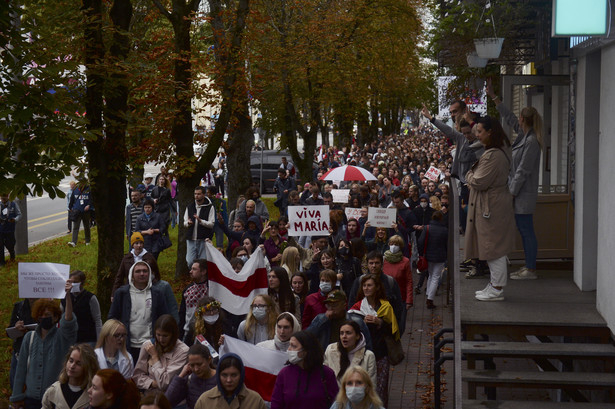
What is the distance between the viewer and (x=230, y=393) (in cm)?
725

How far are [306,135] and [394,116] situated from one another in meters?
68.8

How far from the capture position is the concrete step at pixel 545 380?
27.0 feet

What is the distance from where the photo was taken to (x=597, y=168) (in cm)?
1005

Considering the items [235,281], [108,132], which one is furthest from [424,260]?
[235,281]

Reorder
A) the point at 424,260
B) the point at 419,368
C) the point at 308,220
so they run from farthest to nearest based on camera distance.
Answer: the point at 424,260 → the point at 308,220 → the point at 419,368

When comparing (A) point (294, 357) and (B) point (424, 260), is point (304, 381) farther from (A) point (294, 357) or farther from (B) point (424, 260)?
(B) point (424, 260)

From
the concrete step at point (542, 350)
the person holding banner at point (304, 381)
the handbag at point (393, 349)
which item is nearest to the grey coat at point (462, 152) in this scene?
the handbag at point (393, 349)

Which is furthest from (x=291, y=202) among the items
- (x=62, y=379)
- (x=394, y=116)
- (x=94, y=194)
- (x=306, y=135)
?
(x=394, y=116)

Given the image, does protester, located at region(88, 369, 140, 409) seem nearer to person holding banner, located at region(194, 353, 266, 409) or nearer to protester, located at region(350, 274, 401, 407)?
person holding banner, located at region(194, 353, 266, 409)

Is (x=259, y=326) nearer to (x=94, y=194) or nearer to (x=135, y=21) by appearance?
(x=94, y=194)

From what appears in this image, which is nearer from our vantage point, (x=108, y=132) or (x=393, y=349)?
(x=393, y=349)

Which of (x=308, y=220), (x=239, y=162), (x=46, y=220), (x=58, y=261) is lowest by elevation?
(x=58, y=261)

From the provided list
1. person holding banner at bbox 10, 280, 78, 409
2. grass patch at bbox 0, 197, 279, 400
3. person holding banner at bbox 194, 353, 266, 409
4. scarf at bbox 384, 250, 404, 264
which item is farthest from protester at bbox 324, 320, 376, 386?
grass patch at bbox 0, 197, 279, 400

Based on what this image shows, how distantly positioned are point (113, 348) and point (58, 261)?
14.5 metres
